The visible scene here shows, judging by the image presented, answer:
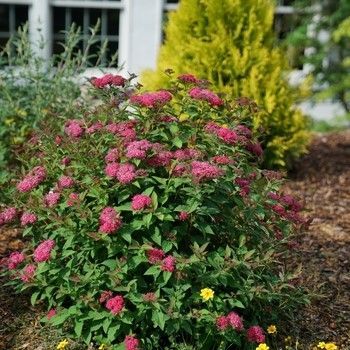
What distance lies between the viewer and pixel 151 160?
9.11ft

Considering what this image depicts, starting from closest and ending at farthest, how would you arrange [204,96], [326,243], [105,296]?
1. [105,296]
2. [204,96]
3. [326,243]

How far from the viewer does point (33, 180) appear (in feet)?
9.52

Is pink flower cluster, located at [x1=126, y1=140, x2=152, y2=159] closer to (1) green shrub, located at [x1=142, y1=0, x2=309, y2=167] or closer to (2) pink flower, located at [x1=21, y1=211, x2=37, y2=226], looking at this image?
(2) pink flower, located at [x1=21, y1=211, x2=37, y2=226]

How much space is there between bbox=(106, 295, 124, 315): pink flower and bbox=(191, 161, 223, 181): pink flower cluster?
59cm

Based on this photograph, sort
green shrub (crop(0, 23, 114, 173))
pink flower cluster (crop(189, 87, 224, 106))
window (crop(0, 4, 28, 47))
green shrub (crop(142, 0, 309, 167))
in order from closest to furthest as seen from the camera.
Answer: pink flower cluster (crop(189, 87, 224, 106))
green shrub (crop(0, 23, 114, 173))
green shrub (crop(142, 0, 309, 167))
window (crop(0, 4, 28, 47))

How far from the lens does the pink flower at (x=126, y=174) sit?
261cm

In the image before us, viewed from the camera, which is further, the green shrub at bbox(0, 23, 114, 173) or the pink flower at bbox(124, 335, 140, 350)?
the green shrub at bbox(0, 23, 114, 173)

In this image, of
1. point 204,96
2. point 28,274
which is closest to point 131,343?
point 28,274

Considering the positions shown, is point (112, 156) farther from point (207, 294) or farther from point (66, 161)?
point (207, 294)

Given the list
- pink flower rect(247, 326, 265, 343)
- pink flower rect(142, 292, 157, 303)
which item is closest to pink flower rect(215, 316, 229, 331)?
pink flower rect(247, 326, 265, 343)

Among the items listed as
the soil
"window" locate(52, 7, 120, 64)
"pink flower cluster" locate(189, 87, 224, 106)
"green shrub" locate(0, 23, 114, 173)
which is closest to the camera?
"pink flower cluster" locate(189, 87, 224, 106)

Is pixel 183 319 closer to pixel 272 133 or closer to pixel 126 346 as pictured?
pixel 126 346

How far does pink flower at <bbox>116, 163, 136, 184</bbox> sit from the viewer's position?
2.61 m

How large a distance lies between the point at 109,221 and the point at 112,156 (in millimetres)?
299
